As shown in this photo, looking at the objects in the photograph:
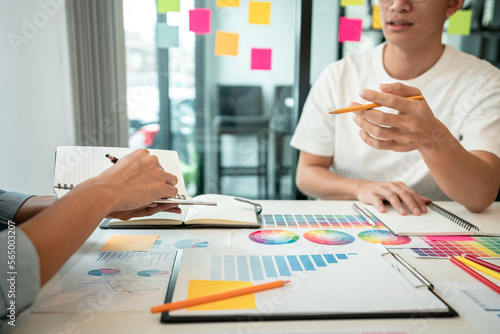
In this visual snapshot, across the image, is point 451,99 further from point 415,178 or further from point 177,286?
point 177,286

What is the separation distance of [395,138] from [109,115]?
4.69ft

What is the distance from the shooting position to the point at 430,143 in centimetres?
92

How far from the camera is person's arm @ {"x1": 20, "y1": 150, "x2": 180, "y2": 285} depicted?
1.77 ft

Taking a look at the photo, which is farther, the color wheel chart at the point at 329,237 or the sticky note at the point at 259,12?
the sticky note at the point at 259,12

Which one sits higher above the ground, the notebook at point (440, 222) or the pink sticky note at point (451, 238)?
the notebook at point (440, 222)

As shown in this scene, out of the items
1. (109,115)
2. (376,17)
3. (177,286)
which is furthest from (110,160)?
(376,17)

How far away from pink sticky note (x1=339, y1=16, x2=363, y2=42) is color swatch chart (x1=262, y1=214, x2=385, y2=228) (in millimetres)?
1239

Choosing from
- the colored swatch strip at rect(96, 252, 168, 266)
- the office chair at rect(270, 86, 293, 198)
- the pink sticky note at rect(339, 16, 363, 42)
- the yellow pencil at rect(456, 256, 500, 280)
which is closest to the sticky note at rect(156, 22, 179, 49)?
the office chair at rect(270, 86, 293, 198)

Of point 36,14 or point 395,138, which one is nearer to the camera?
point 395,138

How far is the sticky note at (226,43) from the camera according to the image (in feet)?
6.20

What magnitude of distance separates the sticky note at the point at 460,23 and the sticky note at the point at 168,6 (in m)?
1.33

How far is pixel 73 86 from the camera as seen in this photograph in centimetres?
173

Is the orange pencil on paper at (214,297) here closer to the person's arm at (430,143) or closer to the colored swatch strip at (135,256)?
the colored swatch strip at (135,256)

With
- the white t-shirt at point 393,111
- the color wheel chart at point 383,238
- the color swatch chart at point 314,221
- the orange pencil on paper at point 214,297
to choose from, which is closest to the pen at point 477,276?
the color wheel chart at point 383,238
